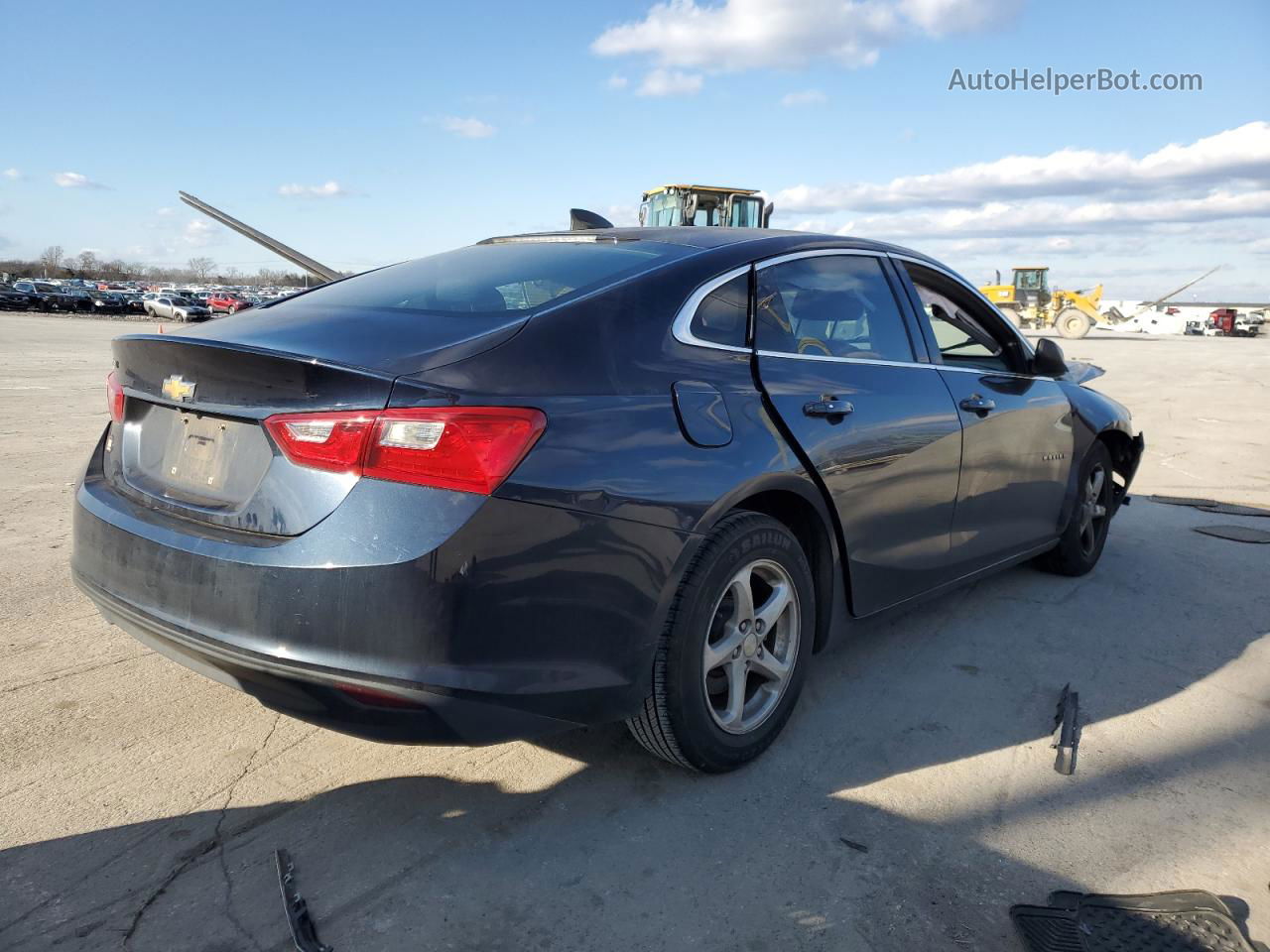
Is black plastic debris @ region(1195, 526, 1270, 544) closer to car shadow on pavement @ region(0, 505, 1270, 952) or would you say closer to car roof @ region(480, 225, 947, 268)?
car shadow on pavement @ region(0, 505, 1270, 952)

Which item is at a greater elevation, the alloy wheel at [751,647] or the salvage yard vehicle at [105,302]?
the salvage yard vehicle at [105,302]

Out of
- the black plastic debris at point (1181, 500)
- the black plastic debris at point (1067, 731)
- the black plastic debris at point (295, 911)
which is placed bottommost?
the black plastic debris at point (295, 911)

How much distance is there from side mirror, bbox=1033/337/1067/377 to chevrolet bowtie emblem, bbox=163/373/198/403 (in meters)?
3.56

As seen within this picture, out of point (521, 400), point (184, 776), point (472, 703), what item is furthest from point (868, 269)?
point (184, 776)

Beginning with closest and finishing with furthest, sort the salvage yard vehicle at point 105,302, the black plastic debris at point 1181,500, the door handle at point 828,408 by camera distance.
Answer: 1. the door handle at point 828,408
2. the black plastic debris at point 1181,500
3. the salvage yard vehicle at point 105,302

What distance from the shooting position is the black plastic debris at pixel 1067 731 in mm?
3043

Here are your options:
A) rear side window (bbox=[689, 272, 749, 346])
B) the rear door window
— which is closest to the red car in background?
the rear door window

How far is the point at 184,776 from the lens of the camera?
2779mm

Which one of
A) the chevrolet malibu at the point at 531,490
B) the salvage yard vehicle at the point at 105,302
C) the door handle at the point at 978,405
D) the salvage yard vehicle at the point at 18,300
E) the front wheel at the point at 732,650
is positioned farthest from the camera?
the salvage yard vehicle at the point at 105,302

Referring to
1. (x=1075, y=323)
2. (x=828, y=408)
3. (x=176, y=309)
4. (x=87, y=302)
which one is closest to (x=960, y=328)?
(x=828, y=408)

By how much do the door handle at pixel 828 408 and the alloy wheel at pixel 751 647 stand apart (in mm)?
492

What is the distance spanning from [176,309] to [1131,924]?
56.7 metres

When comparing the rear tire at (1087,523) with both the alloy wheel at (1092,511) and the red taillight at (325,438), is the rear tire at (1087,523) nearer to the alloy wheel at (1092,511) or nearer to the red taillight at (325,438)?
the alloy wheel at (1092,511)

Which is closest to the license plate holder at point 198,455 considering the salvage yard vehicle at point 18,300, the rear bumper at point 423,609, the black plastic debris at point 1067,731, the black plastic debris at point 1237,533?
the rear bumper at point 423,609
